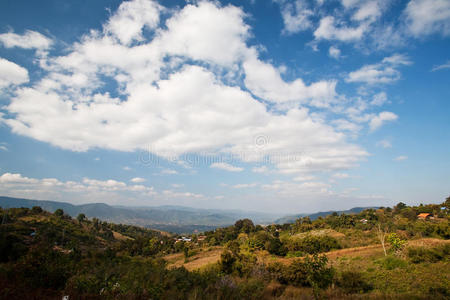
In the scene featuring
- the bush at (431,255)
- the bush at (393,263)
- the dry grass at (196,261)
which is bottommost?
the dry grass at (196,261)

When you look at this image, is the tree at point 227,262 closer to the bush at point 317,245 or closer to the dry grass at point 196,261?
the dry grass at point 196,261

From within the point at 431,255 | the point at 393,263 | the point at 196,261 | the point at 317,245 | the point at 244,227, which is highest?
the point at 431,255

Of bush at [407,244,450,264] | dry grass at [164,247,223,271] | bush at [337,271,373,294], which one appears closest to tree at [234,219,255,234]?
dry grass at [164,247,223,271]

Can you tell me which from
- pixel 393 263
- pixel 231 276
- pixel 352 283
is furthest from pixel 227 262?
pixel 393 263

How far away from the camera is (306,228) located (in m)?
70.1

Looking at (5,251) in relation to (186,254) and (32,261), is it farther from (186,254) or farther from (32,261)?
(186,254)

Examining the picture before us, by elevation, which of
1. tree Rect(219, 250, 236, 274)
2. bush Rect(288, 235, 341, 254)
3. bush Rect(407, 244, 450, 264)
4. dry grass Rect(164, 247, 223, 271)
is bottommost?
dry grass Rect(164, 247, 223, 271)

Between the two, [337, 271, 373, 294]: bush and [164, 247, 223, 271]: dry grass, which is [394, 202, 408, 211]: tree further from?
[337, 271, 373, 294]: bush

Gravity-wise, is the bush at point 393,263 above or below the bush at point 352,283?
below

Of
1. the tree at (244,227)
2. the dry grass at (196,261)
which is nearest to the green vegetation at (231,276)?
the dry grass at (196,261)

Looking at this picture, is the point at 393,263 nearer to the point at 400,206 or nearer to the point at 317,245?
the point at 317,245

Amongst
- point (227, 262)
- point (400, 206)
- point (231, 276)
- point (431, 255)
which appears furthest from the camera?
point (400, 206)

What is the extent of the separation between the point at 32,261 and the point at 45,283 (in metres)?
0.90

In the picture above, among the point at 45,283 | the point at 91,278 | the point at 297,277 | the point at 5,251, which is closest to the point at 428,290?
the point at 297,277
